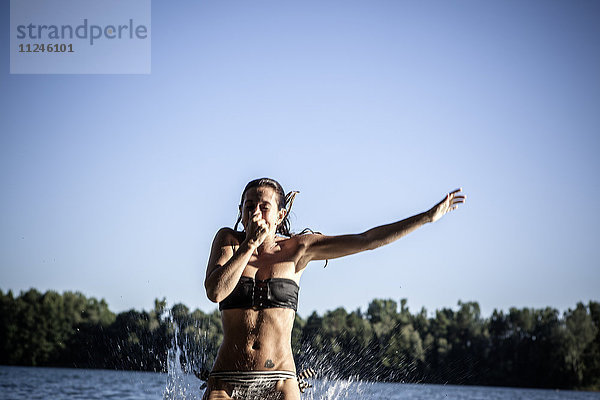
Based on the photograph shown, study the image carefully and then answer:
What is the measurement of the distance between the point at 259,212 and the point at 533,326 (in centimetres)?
6305

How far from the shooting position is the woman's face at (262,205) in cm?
504

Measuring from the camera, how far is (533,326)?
63.9 m

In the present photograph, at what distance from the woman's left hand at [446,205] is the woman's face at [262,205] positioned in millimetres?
1004

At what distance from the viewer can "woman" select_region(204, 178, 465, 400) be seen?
4863 mm

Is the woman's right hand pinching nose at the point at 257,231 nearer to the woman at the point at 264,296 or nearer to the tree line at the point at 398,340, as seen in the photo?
the woman at the point at 264,296

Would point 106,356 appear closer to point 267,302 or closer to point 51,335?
point 51,335

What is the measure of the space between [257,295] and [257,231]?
22.6 inches

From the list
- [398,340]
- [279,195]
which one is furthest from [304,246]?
[398,340]

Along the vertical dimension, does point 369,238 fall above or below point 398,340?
above

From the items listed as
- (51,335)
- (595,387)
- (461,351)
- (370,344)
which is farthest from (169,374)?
(595,387)

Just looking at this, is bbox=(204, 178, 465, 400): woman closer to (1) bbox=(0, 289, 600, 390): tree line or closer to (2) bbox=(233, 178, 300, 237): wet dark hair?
(2) bbox=(233, 178, 300, 237): wet dark hair

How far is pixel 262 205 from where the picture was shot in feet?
16.6

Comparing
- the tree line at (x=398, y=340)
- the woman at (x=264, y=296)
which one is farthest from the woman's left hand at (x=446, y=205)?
the tree line at (x=398, y=340)

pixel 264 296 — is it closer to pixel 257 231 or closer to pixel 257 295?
pixel 257 295
